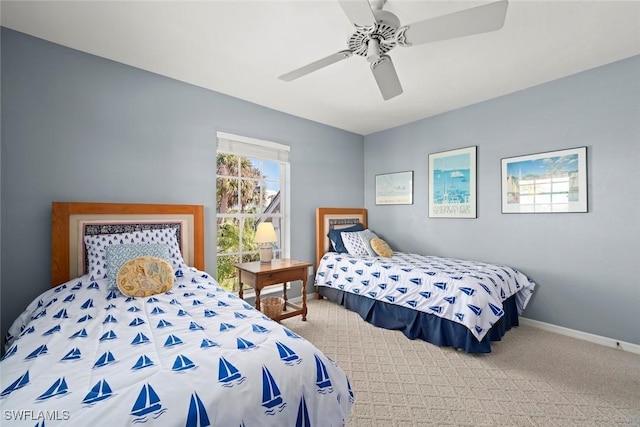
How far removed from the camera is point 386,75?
204 cm

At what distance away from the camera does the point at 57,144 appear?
220cm

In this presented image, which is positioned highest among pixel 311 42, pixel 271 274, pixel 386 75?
pixel 311 42

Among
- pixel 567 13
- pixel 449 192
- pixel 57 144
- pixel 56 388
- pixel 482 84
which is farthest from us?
pixel 449 192

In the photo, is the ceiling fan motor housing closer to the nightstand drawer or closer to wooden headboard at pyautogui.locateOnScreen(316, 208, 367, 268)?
the nightstand drawer

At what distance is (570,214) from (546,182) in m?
0.39

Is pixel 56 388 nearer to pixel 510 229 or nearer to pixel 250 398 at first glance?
pixel 250 398

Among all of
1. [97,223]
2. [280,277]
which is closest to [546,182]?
[280,277]

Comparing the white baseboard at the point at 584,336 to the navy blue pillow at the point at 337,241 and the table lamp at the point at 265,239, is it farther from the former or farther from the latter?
the table lamp at the point at 265,239

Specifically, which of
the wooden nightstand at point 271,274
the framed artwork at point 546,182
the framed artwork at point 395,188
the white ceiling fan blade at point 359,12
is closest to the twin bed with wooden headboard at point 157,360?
the wooden nightstand at point 271,274

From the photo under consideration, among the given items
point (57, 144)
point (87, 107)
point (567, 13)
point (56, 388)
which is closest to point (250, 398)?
point (56, 388)

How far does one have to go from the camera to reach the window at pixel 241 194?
3.30 metres

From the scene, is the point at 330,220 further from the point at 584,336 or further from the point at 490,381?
the point at 584,336

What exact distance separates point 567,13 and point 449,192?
2084mm

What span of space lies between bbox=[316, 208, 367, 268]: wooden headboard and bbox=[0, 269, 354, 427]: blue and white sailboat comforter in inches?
94.1
